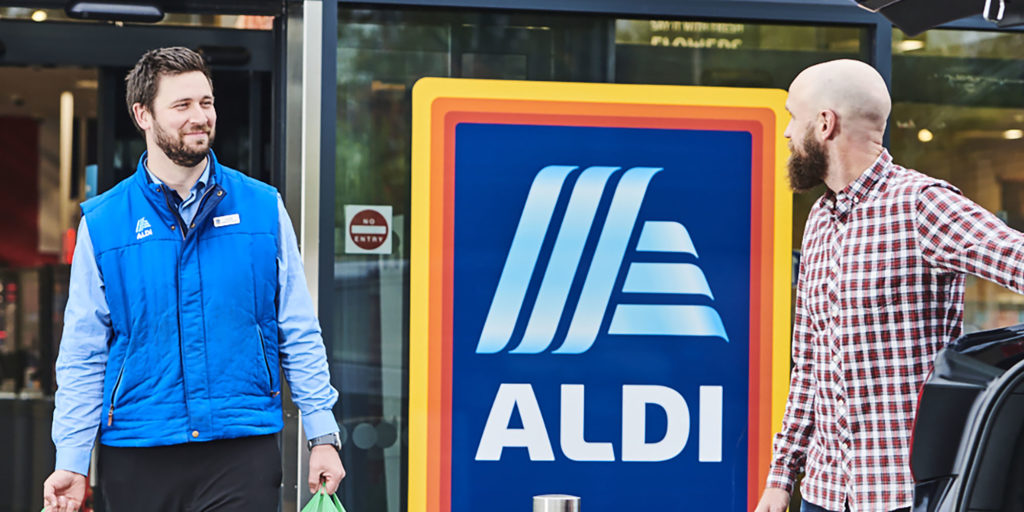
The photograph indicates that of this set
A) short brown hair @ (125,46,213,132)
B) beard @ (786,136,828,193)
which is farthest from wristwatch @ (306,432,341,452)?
beard @ (786,136,828,193)

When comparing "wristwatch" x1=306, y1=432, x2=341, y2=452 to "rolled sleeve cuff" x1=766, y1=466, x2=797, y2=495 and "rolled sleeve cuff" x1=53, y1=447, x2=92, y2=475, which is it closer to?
"rolled sleeve cuff" x1=53, y1=447, x2=92, y2=475

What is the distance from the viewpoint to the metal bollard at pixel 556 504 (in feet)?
12.6

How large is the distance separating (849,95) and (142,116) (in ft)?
6.78

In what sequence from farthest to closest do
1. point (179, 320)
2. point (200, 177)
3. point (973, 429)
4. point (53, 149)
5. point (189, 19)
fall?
point (53, 149) → point (189, 19) → point (200, 177) → point (179, 320) → point (973, 429)

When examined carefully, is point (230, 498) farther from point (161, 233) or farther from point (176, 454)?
point (161, 233)

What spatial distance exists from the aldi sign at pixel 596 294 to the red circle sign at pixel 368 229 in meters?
0.17

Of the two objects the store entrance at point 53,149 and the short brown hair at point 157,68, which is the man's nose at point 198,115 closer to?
the short brown hair at point 157,68

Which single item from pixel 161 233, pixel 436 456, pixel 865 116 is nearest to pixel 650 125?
pixel 436 456

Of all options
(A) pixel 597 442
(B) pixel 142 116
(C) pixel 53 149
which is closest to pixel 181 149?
(B) pixel 142 116

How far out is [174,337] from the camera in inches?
145

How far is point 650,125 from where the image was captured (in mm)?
5684

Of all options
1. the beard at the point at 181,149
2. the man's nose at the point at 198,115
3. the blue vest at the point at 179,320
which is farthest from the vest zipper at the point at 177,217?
the man's nose at the point at 198,115

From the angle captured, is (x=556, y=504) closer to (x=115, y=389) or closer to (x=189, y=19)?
(x=115, y=389)

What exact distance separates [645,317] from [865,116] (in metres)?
2.18
